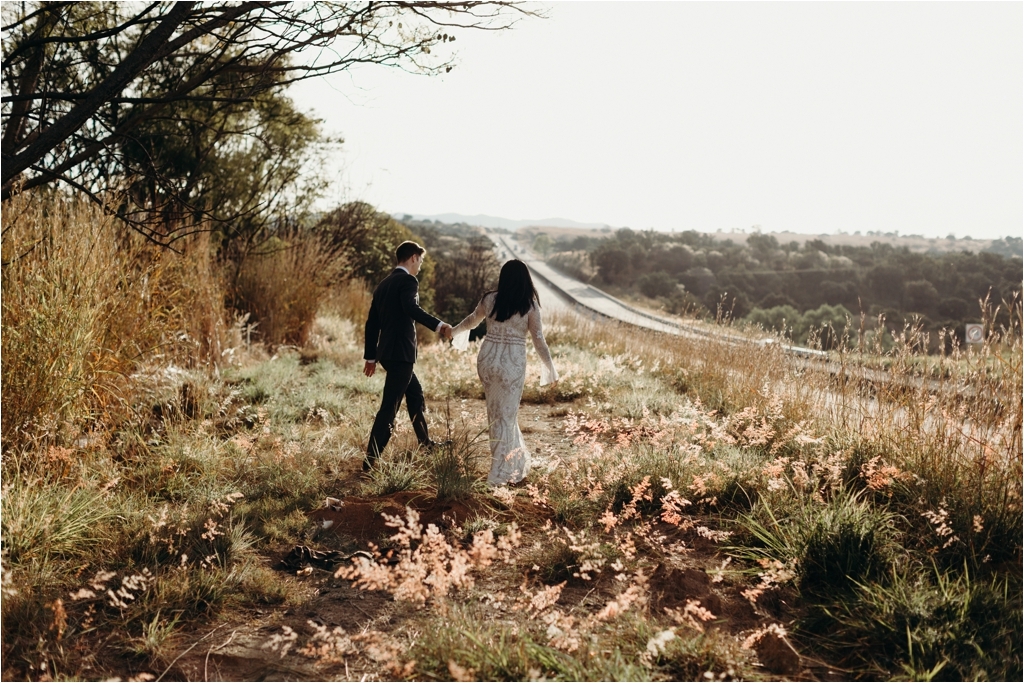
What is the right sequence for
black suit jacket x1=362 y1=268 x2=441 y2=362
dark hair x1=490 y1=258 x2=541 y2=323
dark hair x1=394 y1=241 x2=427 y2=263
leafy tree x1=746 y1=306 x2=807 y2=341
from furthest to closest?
leafy tree x1=746 y1=306 x2=807 y2=341 < dark hair x1=394 y1=241 x2=427 y2=263 < black suit jacket x1=362 y1=268 x2=441 y2=362 < dark hair x1=490 y1=258 x2=541 y2=323

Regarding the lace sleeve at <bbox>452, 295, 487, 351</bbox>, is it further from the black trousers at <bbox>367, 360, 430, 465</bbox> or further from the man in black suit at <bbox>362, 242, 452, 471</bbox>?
the black trousers at <bbox>367, 360, 430, 465</bbox>

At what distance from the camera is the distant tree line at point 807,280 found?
41.9 metres

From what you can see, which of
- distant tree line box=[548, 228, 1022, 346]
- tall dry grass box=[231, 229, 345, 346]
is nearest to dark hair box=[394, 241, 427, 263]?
tall dry grass box=[231, 229, 345, 346]

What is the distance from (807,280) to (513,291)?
174 feet

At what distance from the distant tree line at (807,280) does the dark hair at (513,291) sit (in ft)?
99.1

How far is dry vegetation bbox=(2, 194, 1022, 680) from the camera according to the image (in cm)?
329

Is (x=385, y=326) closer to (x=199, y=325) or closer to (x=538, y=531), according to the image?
(x=538, y=531)

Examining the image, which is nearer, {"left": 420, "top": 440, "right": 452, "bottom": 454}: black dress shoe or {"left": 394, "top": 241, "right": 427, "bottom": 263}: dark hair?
{"left": 420, "top": 440, "right": 452, "bottom": 454}: black dress shoe

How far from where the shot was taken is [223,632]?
140 inches

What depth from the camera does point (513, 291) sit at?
5.78 meters

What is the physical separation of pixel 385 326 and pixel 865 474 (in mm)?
3933

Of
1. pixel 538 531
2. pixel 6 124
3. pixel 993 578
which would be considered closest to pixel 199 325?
pixel 6 124

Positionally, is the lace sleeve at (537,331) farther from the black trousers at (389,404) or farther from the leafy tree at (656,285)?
the leafy tree at (656,285)

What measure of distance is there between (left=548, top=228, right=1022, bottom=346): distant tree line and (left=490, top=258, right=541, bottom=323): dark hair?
30.2 meters
